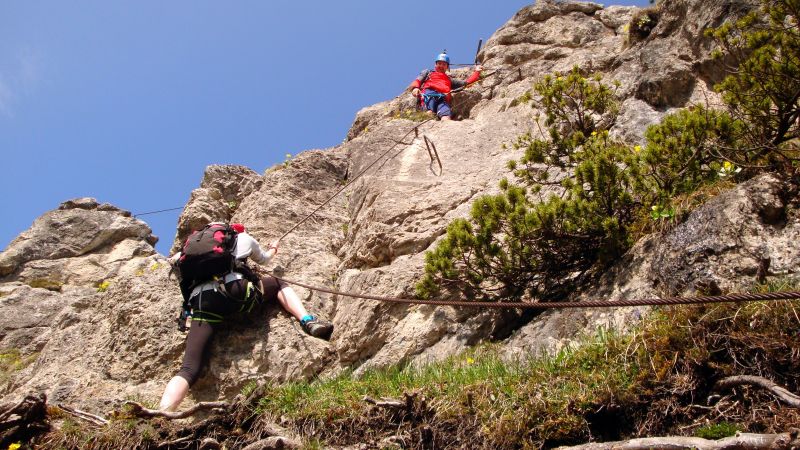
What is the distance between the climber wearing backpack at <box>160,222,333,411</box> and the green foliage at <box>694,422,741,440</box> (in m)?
4.94

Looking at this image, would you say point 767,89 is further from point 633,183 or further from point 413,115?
point 413,115

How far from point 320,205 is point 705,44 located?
680 cm

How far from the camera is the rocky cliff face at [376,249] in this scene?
6.34 meters

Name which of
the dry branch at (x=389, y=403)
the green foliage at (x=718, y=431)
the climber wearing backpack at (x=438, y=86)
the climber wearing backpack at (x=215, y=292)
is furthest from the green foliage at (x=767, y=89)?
the climber wearing backpack at (x=438, y=86)

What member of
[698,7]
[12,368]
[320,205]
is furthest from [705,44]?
[12,368]

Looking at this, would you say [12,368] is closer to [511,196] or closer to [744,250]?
[511,196]

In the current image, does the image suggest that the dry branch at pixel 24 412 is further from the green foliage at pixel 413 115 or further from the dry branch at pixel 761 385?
the green foliage at pixel 413 115

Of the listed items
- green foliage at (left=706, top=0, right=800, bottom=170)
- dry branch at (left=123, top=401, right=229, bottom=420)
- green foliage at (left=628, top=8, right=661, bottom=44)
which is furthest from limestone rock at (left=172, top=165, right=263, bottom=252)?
green foliage at (left=706, top=0, right=800, bottom=170)

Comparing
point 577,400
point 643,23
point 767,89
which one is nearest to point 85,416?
point 577,400

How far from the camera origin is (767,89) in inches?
264

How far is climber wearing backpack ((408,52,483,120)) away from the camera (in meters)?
15.2

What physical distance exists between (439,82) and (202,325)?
9544 mm

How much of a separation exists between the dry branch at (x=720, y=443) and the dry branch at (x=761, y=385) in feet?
1.28

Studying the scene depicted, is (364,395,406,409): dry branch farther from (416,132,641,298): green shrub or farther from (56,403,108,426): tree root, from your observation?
(56,403,108,426): tree root
